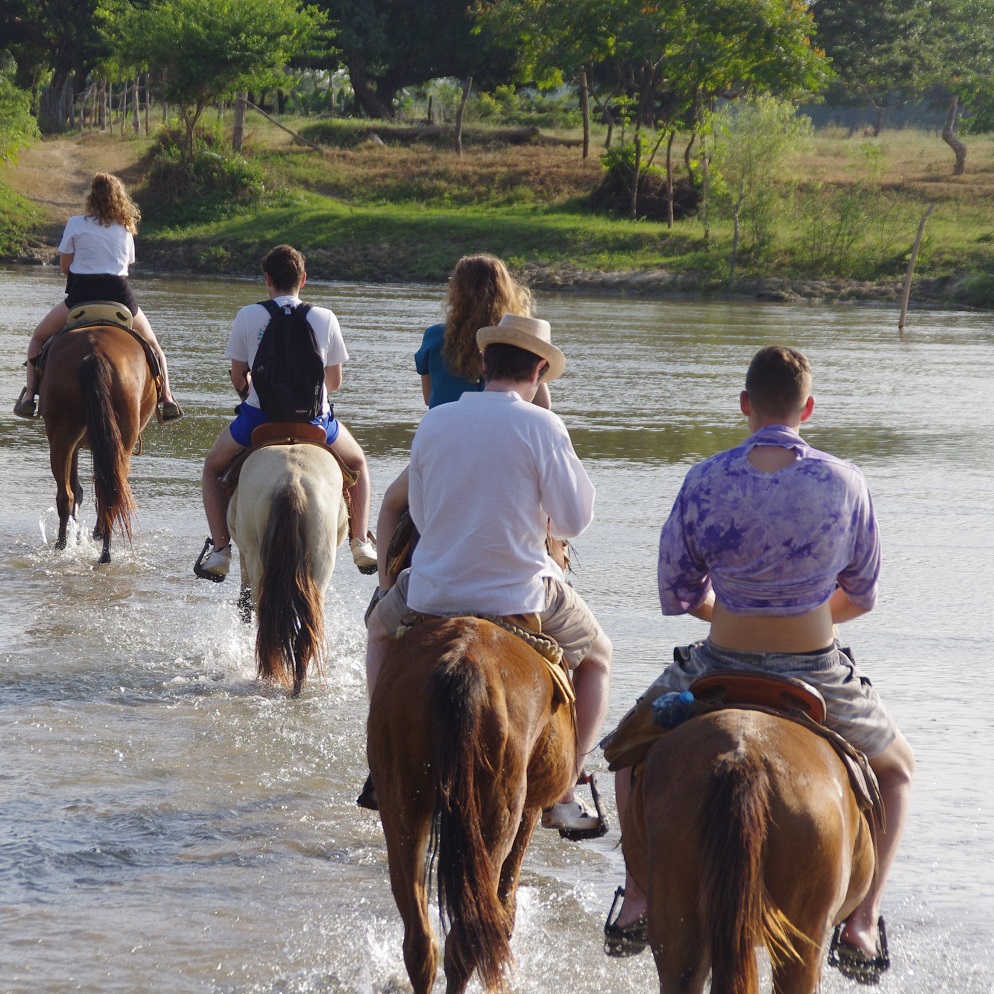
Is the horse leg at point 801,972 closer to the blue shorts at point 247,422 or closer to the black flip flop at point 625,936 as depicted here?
the black flip flop at point 625,936

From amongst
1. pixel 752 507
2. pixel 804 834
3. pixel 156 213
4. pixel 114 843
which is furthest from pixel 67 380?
pixel 156 213

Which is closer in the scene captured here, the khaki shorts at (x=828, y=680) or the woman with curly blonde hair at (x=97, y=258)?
the khaki shorts at (x=828, y=680)

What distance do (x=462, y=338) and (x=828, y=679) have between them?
2158 mm

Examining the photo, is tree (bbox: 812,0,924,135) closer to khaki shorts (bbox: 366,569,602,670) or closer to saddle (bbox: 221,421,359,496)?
saddle (bbox: 221,421,359,496)

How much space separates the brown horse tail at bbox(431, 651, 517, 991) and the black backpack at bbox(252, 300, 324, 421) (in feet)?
12.3

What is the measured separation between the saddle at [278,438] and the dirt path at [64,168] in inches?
1489

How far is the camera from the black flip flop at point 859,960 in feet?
12.9

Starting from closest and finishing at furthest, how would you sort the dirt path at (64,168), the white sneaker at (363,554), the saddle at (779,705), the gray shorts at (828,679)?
the saddle at (779,705) < the gray shorts at (828,679) < the white sneaker at (363,554) < the dirt path at (64,168)

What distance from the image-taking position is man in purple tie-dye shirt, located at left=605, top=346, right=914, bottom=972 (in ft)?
12.1

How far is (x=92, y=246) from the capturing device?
9.92 m

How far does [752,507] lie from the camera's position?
3.70m

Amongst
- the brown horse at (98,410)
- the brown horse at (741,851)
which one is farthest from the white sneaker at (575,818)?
the brown horse at (98,410)

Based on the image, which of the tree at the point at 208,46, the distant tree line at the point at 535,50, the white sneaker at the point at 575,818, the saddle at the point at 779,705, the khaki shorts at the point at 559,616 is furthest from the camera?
the tree at the point at 208,46

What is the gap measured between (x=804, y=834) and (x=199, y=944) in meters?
2.24
